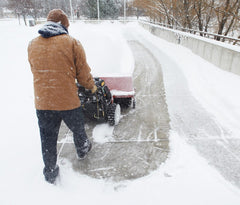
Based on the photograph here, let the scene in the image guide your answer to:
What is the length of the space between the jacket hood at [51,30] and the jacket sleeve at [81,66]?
199 mm

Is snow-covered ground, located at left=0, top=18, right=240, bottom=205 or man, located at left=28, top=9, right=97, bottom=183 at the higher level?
man, located at left=28, top=9, right=97, bottom=183

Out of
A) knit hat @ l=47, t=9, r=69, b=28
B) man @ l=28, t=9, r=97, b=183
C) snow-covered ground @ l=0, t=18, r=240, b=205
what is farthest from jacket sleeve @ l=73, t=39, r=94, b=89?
snow-covered ground @ l=0, t=18, r=240, b=205

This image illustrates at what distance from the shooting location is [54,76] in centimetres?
235

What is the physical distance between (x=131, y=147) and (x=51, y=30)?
6.68 feet

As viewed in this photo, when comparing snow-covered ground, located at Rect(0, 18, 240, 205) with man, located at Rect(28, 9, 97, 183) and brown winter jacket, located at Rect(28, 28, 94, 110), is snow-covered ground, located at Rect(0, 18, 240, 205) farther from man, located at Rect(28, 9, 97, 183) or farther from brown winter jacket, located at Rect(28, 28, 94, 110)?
brown winter jacket, located at Rect(28, 28, 94, 110)

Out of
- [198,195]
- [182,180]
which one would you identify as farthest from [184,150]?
[198,195]

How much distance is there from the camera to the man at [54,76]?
231 cm

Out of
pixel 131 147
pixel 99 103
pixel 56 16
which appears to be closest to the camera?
pixel 56 16

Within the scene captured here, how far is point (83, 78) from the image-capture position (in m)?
2.61

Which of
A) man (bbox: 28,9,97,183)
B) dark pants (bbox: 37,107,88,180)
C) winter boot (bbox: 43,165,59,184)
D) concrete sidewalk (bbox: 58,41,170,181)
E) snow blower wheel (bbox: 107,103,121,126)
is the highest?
man (bbox: 28,9,97,183)

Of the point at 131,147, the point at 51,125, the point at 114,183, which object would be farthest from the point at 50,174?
the point at 131,147

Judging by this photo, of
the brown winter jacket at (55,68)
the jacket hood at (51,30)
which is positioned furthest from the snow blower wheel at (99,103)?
the jacket hood at (51,30)

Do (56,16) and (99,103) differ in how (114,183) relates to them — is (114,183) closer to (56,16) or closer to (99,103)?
(99,103)

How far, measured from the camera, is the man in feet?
7.57
